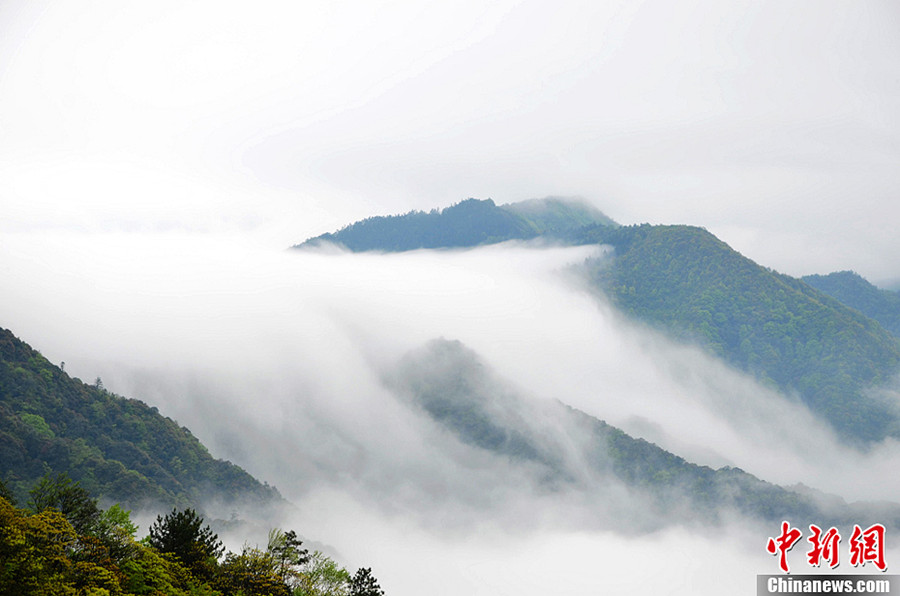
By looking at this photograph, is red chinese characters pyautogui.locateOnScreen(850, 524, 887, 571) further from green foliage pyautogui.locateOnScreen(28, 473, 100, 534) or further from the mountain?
the mountain

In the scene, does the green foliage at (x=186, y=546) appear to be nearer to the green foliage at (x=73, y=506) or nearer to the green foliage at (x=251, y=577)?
the green foliage at (x=251, y=577)

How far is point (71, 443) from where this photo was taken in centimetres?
17562

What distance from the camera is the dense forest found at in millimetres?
55475

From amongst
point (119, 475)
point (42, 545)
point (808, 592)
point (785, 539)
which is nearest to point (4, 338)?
point (119, 475)

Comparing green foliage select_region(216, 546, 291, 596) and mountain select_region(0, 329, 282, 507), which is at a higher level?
mountain select_region(0, 329, 282, 507)

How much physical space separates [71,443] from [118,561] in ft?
398

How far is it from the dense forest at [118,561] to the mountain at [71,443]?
8835 cm

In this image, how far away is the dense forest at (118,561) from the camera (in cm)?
5547

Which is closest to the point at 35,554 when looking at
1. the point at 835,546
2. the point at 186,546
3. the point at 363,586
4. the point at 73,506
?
the point at 73,506

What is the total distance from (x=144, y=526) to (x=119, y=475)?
17219 millimetres

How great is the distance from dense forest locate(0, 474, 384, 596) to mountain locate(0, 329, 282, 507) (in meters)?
88.4

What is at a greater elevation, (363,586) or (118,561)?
(363,586)

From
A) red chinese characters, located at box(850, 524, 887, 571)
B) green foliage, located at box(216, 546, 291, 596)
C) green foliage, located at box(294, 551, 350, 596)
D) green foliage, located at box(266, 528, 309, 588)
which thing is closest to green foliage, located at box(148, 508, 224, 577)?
green foliage, located at box(216, 546, 291, 596)

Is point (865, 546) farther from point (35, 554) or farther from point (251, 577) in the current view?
point (35, 554)
